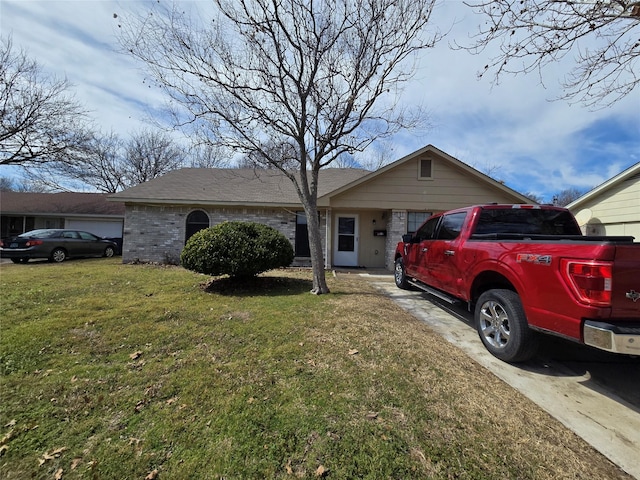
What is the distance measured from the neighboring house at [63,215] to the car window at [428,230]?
18520 millimetres

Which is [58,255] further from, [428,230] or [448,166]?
[448,166]

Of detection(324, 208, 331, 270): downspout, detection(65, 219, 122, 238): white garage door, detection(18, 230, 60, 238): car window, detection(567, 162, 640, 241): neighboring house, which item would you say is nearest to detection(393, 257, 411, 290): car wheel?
detection(324, 208, 331, 270): downspout

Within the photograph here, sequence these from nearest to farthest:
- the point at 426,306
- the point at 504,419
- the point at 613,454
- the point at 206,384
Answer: the point at 613,454
the point at 504,419
the point at 206,384
the point at 426,306

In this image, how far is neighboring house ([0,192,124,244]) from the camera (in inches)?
742

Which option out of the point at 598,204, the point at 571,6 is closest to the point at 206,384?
the point at 571,6

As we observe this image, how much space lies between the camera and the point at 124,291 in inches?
272

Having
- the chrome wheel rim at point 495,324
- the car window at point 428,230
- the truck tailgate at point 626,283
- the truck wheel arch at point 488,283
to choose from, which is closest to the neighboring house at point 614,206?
the car window at point 428,230

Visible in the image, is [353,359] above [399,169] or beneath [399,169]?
beneath

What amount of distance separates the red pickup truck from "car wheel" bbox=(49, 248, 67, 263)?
15.0m

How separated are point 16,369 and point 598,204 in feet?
45.8

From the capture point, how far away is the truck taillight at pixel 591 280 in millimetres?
2547

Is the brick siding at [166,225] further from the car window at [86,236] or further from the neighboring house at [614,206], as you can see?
the neighboring house at [614,206]

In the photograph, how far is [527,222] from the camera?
4613mm

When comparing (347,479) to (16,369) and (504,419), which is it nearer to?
(504,419)
